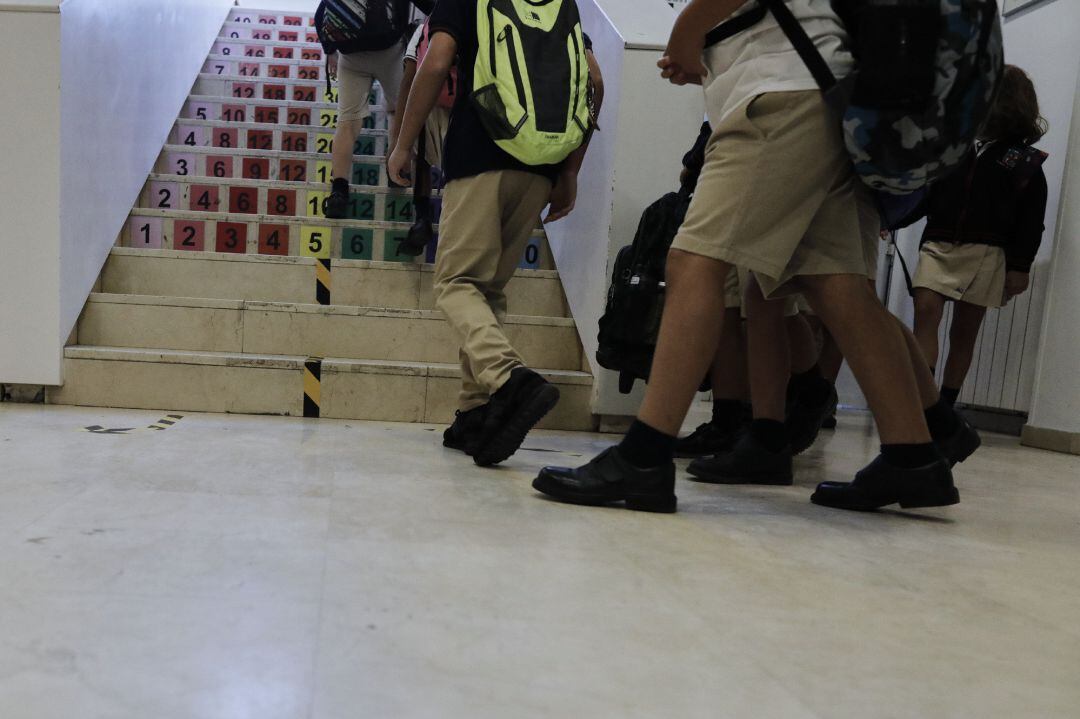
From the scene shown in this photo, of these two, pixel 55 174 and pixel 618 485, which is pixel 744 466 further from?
pixel 55 174

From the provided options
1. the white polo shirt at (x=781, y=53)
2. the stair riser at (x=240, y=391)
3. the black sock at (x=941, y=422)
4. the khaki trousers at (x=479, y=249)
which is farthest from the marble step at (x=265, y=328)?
the white polo shirt at (x=781, y=53)

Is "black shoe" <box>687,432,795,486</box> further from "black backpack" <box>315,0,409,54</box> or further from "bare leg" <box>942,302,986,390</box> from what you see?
"black backpack" <box>315,0,409,54</box>

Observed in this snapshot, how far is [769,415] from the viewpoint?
2.47 meters

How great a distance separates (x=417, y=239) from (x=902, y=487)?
8.02ft

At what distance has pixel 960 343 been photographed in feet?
13.2

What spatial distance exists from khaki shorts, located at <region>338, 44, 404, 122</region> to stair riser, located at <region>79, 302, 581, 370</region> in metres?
1.39

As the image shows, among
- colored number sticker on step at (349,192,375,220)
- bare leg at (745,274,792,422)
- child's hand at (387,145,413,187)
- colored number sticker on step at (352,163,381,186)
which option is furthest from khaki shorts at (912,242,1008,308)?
colored number sticker on step at (352,163,381,186)

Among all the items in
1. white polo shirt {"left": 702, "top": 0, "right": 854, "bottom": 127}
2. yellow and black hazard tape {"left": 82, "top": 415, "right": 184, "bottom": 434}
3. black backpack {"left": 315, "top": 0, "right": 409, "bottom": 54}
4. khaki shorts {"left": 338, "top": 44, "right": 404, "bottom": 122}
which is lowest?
yellow and black hazard tape {"left": 82, "top": 415, "right": 184, "bottom": 434}

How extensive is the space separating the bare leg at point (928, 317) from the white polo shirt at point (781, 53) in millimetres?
2256

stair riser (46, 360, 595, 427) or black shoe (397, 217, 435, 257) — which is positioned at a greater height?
black shoe (397, 217, 435, 257)

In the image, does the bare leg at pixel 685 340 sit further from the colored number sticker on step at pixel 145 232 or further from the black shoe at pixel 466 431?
the colored number sticker on step at pixel 145 232

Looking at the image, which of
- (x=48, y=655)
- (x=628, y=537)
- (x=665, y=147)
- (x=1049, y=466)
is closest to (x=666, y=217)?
(x=665, y=147)

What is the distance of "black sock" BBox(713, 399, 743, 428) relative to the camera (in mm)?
3080

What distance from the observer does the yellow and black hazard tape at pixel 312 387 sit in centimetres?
338
